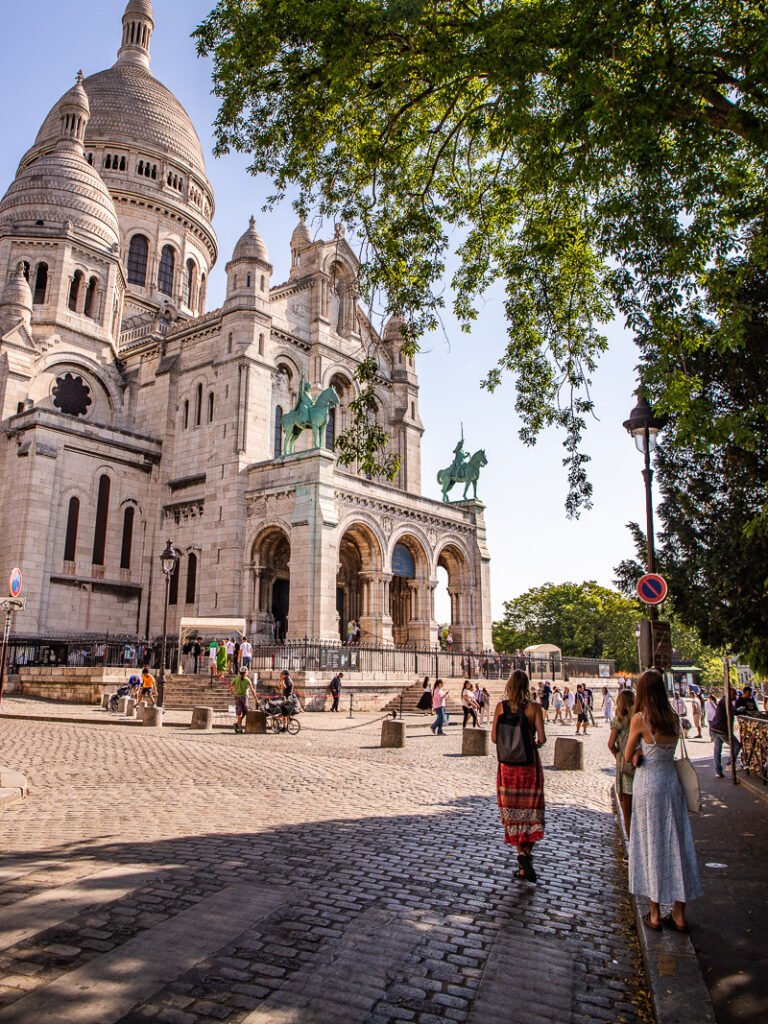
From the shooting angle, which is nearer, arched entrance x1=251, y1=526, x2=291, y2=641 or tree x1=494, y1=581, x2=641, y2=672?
arched entrance x1=251, y1=526, x2=291, y2=641

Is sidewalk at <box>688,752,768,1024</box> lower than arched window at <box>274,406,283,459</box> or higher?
lower

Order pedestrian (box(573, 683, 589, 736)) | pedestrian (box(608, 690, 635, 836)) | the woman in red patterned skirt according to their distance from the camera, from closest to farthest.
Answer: the woman in red patterned skirt → pedestrian (box(608, 690, 635, 836)) → pedestrian (box(573, 683, 589, 736))

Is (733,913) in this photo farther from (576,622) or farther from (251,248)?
(576,622)

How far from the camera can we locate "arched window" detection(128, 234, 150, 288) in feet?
150

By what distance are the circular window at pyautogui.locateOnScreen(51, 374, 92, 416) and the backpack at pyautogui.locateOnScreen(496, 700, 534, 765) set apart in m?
34.0

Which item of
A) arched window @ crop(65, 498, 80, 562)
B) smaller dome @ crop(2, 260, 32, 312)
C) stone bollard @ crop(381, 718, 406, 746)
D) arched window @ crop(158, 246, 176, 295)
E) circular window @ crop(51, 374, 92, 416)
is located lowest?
stone bollard @ crop(381, 718, 406, 746)

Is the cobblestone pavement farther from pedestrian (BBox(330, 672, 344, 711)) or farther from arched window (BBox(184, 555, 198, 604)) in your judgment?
arched window (BBox(184, 555, 198, 604))

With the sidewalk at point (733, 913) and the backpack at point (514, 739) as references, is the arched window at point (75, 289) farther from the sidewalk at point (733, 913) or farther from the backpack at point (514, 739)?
the sidewalk at point (733, 913)

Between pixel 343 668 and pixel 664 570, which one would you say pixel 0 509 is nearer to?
pixel 343 668

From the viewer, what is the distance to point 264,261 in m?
33.2

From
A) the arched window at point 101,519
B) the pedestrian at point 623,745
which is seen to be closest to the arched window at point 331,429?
the arched window at point 101,519

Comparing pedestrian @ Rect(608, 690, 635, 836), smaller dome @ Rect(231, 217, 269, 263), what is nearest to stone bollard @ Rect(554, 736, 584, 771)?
pedestrian @ Rect(608, 690, 635, 836)

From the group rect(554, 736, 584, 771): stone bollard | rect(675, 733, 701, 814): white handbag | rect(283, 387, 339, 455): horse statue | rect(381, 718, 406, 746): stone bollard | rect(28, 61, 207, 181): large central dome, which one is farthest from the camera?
rect(28, 61, 207, 181): large central dome

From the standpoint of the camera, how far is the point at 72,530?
31.4 meters
